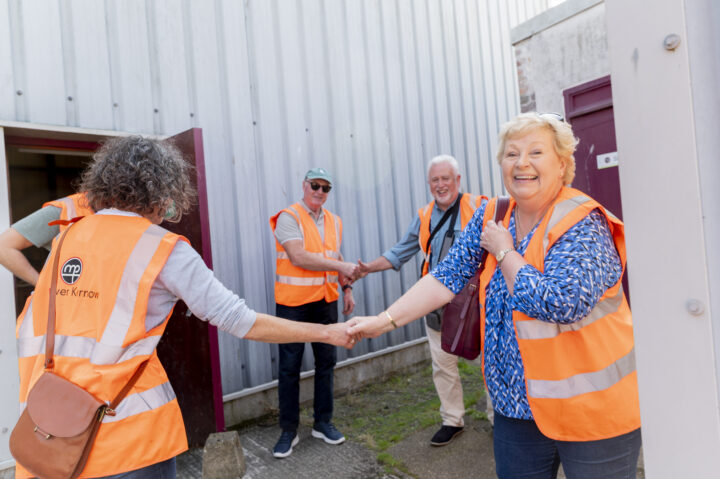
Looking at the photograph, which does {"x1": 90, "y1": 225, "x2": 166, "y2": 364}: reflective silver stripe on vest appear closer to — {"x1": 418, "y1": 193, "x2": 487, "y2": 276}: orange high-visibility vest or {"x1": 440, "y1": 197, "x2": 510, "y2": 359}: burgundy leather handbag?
{"x1": 440, "y1": 197, "x2": 510, "y2": 359}: burgundy leather handbag

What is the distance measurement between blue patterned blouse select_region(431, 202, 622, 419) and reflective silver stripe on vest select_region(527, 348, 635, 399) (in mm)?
155

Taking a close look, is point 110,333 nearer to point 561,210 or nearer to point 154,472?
point 154,472

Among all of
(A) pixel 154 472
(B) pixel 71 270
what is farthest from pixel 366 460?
(B) pixel 71 270

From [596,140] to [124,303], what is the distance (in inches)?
171

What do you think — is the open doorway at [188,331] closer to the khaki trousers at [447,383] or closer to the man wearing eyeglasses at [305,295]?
the man wearing eyeglasses at [305,295]

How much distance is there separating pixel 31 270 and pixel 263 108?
2708 mm

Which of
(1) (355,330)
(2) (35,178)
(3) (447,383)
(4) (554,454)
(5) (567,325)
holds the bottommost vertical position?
(3) (447,383)

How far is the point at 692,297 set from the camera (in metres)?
0.77

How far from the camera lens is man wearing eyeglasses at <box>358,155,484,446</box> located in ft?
12.5

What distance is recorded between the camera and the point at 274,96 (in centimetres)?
489

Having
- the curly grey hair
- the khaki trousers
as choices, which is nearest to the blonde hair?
the curly grey hair

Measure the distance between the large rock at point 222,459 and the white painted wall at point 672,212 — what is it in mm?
3204

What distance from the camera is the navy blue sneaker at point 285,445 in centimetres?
379

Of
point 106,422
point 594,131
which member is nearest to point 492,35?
point 594,131
